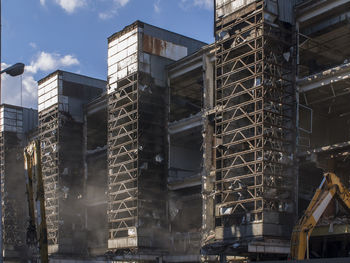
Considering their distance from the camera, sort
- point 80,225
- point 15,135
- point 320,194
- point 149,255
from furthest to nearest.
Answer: point 15,135 < point 80,225 < point 149,255 < point 320,194

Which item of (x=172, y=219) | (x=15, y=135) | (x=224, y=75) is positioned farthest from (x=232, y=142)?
(x=15, y=135)

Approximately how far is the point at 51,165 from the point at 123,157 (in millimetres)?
13327

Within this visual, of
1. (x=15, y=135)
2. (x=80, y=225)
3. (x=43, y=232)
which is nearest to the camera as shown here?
(x=43, y=232)

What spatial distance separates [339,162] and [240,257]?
9433 millimetres

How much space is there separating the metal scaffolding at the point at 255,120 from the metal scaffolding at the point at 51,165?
24060 millimetres

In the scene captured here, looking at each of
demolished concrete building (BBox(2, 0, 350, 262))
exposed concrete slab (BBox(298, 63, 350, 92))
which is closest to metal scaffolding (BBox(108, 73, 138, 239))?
demolished concrete building (BBox(2, 0, 350, 262))

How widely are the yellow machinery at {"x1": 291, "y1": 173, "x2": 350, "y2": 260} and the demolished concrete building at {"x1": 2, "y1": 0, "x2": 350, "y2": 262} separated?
3282mm

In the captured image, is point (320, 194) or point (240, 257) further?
point (240, 257)

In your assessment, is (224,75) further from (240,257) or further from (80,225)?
(80,225)

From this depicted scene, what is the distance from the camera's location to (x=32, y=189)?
28.6 m

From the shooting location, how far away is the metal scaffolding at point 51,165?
56.3 m

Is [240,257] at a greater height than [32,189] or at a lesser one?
lesser

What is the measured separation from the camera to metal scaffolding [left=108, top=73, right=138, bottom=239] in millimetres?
45531

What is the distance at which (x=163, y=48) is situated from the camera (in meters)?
48.1
